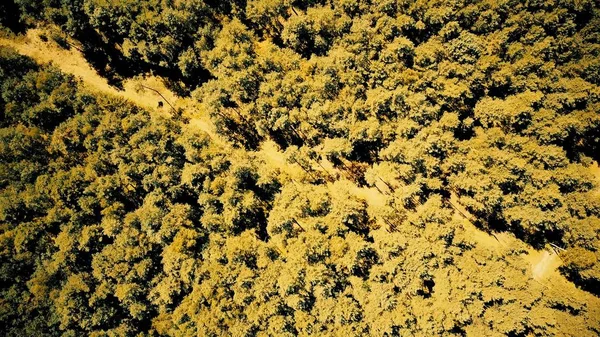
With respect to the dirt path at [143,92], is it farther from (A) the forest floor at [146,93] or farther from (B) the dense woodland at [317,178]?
(B) the dense woodland at [317,178]

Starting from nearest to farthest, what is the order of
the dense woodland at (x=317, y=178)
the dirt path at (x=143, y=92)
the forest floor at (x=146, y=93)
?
the dense woodland at (x=317, y=178) → the forest floor at (x=146, y=93) → the dirt path at (x=143, y=92)

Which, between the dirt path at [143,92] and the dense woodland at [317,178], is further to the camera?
the dirt path at [143,92]

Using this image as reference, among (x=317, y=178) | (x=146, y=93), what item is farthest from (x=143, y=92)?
(x=317, y=178)

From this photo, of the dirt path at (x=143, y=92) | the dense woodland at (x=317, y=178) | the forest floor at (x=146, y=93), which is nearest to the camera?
the dense woodland at (x=317, y=178)

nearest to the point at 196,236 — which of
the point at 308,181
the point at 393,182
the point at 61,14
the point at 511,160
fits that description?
the point at 308,181

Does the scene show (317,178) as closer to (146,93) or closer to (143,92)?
(146,93)

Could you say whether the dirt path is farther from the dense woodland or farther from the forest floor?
the dense woodland

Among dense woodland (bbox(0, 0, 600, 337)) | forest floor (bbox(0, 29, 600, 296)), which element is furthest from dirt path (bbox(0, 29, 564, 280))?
dense woodland (bbox(0, 0, 600, 337))

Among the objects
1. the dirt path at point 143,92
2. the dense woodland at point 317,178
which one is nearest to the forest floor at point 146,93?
the dirt path at point 143,92

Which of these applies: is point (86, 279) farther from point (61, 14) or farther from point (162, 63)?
point (61, 14)
